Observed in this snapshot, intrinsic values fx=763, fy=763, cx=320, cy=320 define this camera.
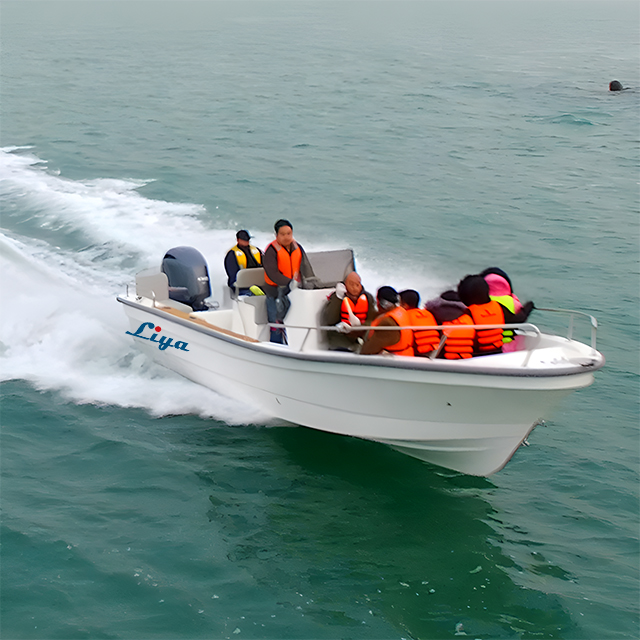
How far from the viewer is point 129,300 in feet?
28.4

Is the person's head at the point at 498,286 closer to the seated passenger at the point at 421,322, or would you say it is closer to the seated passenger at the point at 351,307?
the seated passenger at the point at 421,322

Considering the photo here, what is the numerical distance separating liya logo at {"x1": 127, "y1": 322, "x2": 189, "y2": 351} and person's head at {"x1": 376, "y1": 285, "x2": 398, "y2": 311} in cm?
261

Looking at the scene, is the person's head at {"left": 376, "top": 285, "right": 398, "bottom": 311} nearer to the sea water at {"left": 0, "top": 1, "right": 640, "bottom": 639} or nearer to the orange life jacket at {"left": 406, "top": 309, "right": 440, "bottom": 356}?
the orange life jacket at {"left": 406, "top": 309, "right": 440, "bottom": 356}

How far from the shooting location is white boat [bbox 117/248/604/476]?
19.7 ft

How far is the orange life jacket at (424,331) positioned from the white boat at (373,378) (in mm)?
199

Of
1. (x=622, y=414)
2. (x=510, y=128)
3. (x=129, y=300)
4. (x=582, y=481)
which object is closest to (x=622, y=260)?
(x=622, y=414)

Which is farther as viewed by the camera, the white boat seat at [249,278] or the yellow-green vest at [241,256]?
the yellow-green vest at [241,256]

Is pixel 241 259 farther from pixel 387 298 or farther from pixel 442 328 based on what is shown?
pixel 442 328

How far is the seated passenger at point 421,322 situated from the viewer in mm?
6262

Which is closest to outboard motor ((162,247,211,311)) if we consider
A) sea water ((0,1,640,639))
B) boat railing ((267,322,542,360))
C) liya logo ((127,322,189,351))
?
liya logo ((127,322,189,351))

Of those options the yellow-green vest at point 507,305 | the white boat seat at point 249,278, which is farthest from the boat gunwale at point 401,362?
the yellow-green vest at point 507,305

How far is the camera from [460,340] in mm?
6188

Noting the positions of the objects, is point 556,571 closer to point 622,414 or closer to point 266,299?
point 622,414

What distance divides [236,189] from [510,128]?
982 cm
